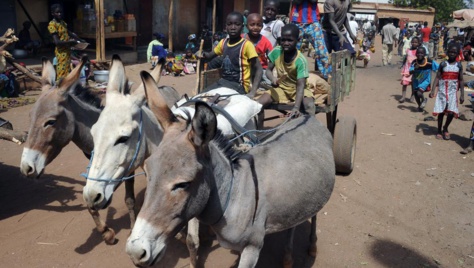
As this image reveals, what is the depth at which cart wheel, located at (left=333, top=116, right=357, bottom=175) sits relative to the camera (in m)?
5.86

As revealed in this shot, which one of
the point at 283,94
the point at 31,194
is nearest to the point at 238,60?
the point at 283,94

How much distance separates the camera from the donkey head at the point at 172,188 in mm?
2010

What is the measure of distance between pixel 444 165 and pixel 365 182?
6.11 ft

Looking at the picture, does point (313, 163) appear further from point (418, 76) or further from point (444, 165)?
point (418, 76)

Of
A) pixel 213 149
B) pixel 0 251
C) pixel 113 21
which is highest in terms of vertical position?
pixel 113 21

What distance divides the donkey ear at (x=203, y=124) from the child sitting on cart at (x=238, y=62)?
2795mm

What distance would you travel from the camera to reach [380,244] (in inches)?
171

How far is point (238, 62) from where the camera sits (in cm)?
505

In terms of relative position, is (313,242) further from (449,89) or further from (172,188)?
(449,89)

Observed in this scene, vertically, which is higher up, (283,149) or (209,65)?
(209,65)

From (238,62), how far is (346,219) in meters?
2.46

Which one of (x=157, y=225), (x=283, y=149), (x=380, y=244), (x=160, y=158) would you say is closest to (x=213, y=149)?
(x=160, y=158)

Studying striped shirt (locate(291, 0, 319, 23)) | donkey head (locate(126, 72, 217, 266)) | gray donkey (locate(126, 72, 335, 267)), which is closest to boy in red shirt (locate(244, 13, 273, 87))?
striped shirt (locate(291, 0, 319, 23))

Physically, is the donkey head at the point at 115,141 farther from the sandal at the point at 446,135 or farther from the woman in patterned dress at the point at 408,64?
the woman in patterned dress at the point at 408,64
